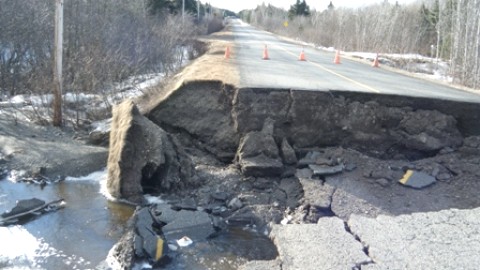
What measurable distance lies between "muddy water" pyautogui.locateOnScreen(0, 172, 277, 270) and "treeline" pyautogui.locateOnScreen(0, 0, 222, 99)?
5820 millimetres

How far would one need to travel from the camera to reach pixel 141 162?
7.12 meters

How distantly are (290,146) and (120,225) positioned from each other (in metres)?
3.33

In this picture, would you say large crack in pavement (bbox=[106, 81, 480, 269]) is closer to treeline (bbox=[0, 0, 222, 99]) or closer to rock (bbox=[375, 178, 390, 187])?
rock (bbox=[375, 178, 390, 187])

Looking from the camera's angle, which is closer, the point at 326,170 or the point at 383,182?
the point at 383,182

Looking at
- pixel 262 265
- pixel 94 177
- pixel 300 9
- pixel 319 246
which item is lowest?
pixel 94 177

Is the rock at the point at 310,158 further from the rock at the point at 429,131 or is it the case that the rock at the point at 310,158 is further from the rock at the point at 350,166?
the rock at the point at 429,131

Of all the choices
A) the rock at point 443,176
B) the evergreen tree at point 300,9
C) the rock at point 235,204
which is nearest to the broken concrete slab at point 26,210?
the rock at point 235,204

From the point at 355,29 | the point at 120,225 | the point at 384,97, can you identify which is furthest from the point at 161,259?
the point at 355,29

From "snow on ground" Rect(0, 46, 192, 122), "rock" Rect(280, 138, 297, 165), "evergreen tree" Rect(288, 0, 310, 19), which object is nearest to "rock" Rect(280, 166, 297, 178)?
"rock" Rect(280, 138, 297, 165)

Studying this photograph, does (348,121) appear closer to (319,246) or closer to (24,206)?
(319,246)

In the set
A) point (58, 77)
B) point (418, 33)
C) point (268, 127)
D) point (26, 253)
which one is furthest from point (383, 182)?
point (418, 33)

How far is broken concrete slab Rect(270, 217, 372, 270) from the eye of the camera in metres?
4.57

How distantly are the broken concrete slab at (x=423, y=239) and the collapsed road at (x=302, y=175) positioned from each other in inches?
0.8

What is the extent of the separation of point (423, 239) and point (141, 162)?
436 cm
